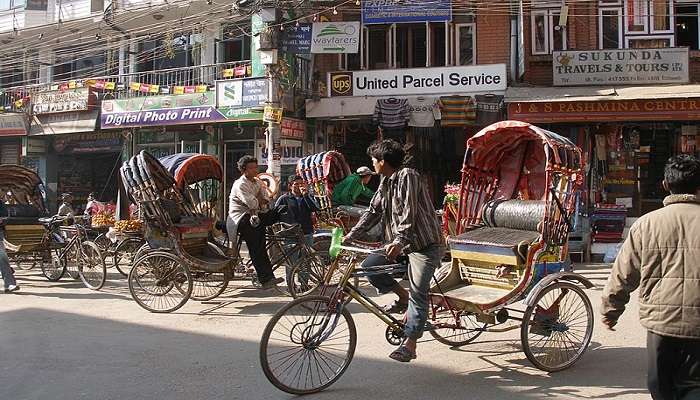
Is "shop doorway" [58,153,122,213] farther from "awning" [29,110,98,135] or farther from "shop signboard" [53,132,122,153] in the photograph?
"awning" [29,110,98,135]

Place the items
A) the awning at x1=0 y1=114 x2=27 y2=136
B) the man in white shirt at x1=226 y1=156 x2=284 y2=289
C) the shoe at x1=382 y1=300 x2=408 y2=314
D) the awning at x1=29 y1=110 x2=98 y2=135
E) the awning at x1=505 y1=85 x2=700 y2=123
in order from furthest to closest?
the awning at x1=0 y1=114 x2=27 y2=136 < the awning at x1=29 y1=110 x2=98 y2=135 < the awning at x1=505 y1=85 x2=700 y2=123 < the man in white shirt at x1=226 y1=156 x2=284 y2=289 < the shoe at x1=382 y1=300 x2=408 y2=314

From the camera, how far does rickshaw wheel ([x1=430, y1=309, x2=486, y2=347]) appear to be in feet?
17.2

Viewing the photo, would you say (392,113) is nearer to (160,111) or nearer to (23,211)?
(160,111)

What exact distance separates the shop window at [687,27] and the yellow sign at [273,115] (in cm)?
957

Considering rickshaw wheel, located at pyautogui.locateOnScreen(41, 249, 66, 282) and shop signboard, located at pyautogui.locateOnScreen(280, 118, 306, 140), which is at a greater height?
shop signboard, located at pyautogui.locateOnScreen(280, 118, 306, 140)

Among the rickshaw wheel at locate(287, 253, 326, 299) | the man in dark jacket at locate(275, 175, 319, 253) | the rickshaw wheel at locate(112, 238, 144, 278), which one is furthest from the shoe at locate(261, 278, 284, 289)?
the rickshaw wheel at locate(112, 238, 144, 278)

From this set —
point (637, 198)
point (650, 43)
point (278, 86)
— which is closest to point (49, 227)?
point (278, 86)

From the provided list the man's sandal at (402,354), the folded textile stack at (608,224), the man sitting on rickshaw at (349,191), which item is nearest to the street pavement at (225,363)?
the man's sandal at (402,354)

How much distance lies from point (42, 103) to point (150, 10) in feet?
14.9

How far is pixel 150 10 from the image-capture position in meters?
17.5

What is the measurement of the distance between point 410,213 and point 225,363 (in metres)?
2.15

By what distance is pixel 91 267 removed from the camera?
381 inches

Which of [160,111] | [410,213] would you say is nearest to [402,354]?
[410,213]

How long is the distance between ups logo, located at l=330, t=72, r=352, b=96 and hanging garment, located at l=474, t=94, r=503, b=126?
309cm
